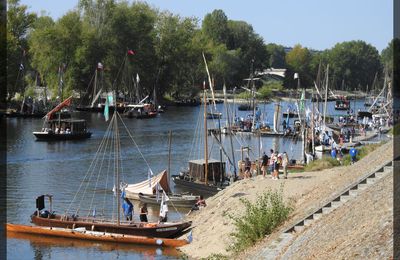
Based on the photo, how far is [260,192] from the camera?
36156 millimetres

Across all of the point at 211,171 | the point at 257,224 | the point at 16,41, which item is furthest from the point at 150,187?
the point at 16,41

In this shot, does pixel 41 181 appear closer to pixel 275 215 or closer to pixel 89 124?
pixel 275 215

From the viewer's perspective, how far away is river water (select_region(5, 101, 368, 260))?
3372 cm

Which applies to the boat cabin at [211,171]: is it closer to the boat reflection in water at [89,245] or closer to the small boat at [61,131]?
the boat reflection in water at [89,245]

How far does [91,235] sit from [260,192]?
747 cm

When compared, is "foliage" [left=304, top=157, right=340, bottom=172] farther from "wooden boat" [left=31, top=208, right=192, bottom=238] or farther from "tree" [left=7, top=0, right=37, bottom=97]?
"tree" [left=7, top=0, right=37, bottom=97]

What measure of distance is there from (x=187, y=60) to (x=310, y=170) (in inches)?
3919

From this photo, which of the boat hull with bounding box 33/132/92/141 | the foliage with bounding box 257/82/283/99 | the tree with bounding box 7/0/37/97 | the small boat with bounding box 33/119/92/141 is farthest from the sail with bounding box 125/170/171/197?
the foliage with bounding box 257/82/283/99

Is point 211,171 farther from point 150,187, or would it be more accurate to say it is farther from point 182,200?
point 182,200

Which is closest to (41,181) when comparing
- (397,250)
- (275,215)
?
(275,215)

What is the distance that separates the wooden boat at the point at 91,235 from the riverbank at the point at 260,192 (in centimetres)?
116

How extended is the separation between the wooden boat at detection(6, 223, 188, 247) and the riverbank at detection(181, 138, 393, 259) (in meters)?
1.16

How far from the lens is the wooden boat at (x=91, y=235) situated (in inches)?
1320

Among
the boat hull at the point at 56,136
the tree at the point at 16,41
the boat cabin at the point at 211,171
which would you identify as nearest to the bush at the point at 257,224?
the boat cabin at the point at 211,171
